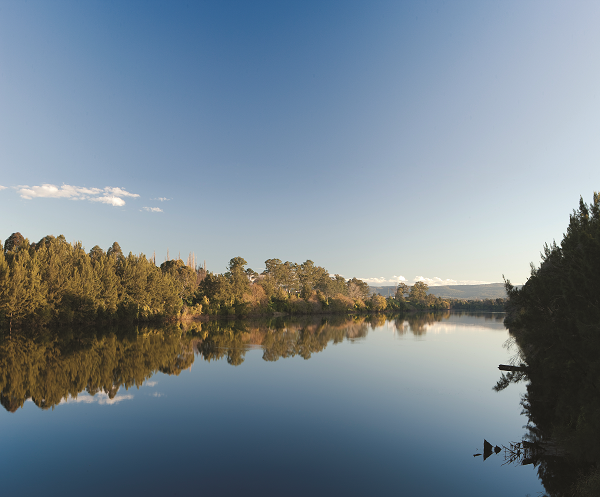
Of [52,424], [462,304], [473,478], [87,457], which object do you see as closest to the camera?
[473,478]

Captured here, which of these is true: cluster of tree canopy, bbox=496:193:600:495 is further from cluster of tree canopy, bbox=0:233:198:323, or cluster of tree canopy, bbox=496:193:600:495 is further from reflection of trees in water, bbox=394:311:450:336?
cluster of tree canopy, bbox=0:233:198:323

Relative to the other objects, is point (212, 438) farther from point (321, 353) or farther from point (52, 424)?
point (321, 353)

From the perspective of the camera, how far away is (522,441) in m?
11.1

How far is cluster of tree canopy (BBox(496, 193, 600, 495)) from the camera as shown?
25.7 feet

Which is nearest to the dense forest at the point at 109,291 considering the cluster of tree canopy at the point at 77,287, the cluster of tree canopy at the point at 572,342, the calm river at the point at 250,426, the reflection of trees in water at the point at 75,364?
the cluster of tree canopy at the point at 77,287

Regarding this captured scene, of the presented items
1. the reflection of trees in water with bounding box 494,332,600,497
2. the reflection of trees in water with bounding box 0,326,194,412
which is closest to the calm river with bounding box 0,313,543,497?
the reflection of trees in water with bounding box 0,326,194,412

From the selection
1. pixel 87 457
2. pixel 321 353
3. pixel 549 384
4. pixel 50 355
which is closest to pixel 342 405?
pixel 549 384

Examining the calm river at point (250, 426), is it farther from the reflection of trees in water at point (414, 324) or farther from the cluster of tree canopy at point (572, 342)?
the reflection of trees in water at point (414, 324)

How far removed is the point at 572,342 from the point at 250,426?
10.5 metres

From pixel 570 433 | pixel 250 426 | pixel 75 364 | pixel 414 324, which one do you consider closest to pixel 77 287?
pixel 75 364

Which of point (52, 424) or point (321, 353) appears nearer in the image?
point (52, 424)

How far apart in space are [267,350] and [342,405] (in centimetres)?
1556

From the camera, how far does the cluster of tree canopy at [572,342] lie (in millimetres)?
7840

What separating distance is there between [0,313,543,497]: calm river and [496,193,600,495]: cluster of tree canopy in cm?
128
